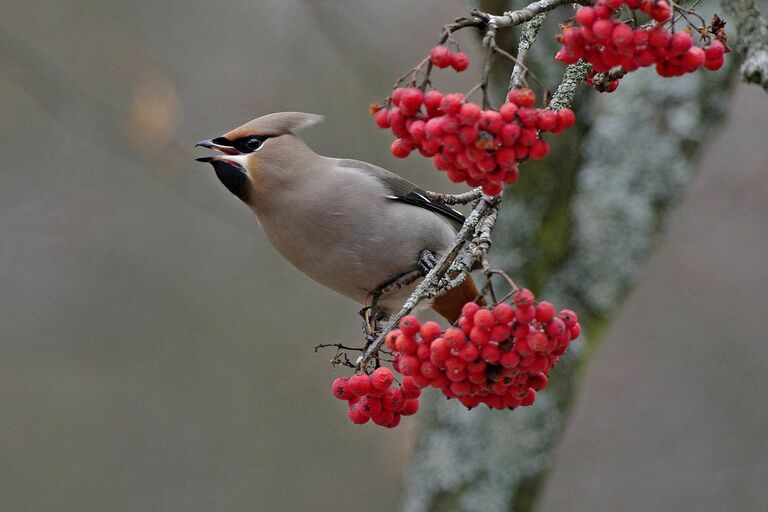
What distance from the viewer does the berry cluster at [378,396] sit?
1.85 meters

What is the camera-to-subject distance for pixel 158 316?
20.5 feet

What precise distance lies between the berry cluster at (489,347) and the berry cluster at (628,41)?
1.31 ft

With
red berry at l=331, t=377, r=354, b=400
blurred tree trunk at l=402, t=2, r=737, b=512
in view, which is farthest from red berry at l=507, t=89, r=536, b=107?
blurred tree trunk at l=402, t=2, r=737, b=512

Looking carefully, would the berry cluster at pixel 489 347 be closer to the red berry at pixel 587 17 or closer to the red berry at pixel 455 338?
the red berry at pixel 455 338

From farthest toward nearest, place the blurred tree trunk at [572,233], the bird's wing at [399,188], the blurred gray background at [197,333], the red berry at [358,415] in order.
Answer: the blurred gray background at [197,333]
the blurred tree trunk at [572,233]
the bird's wing at [399,188]
the red berry at [358,415]

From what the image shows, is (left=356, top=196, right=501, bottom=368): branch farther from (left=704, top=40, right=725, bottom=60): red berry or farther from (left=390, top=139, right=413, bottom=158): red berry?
(left=704, top=40, right=725, bottom=60): red berry

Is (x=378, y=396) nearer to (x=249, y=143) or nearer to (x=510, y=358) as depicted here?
(x=510, y=358)

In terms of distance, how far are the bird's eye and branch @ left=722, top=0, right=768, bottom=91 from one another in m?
1.77

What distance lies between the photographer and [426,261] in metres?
3.00

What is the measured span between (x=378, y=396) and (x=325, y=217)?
1.30m

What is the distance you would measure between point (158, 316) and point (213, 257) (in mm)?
514

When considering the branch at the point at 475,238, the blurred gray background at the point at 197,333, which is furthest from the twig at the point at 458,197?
the blurred gray background at the point at 197,333

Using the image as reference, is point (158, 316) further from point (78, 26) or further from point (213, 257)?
point (78, 26)

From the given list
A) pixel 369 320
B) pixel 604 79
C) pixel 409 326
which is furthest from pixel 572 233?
pixel 409 326
